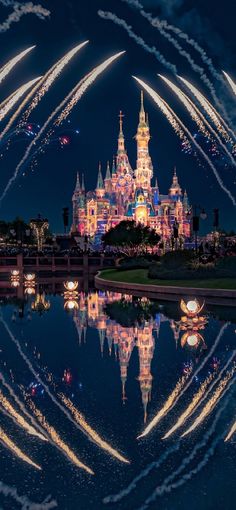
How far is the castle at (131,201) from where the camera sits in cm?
16400

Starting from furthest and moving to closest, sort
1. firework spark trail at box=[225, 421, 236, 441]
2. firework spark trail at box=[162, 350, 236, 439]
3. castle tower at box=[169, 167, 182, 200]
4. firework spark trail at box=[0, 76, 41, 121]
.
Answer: castle tower at box=[169, 167, 182, 200], firework spark trail at box=[0, 76, 41, 121], firework spark trail at box=[162, 350, 236, 439], firework spark trail at box=[225, 421, 236, 441]

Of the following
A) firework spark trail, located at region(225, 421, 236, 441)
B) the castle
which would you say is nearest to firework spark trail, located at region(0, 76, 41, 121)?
firework spark trail, located at region(225, 421, 236, 441)

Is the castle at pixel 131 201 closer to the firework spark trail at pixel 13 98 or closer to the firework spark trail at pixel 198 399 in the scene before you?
the firework spark trail at pixel 13 98

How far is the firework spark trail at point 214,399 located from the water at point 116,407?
0.35 feet

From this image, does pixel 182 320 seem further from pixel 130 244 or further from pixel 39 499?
pixel 130 244

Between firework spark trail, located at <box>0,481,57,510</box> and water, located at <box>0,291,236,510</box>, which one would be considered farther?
water, located at <box>0,291,236,510</box>

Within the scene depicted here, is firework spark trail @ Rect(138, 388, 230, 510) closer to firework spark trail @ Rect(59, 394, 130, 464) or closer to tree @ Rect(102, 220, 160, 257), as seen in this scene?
firework spark trail @ Rect(59, 394, 130, 464)

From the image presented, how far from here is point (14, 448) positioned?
27.4 ft

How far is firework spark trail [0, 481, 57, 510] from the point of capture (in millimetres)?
6613


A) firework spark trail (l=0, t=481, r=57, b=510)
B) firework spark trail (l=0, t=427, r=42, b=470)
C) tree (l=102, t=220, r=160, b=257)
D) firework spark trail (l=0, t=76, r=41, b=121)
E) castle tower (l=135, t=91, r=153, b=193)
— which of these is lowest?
firework spark trail (l=0, t=481, r=57, b=510)

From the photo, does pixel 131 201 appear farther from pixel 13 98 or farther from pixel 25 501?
pixel 25 501

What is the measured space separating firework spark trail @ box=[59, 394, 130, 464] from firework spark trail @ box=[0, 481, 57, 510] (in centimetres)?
142

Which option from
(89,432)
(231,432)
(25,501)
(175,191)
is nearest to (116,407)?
(89,432)

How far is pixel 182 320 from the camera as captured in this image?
20281mm
